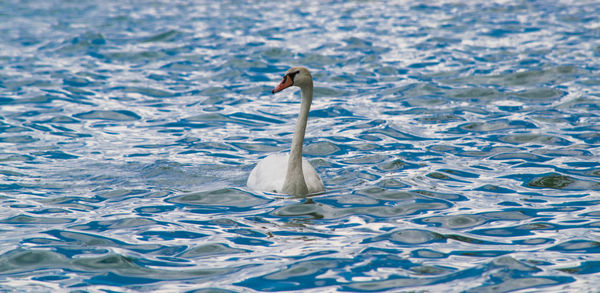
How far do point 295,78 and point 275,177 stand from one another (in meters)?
1.15

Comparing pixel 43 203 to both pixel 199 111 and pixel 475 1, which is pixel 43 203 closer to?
pixel 199 111

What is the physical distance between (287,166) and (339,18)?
52.5 ft

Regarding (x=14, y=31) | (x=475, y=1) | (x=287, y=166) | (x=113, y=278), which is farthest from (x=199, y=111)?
(x=475, y=1)

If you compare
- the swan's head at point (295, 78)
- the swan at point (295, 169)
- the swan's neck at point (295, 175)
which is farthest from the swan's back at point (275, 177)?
the swan's head at point (295, 78)

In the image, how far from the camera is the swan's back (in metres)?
9.09

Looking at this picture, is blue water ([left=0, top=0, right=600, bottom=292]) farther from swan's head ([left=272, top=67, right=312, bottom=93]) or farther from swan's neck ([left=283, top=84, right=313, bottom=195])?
swan's head ([left=272, top=67, right=312, bottom=93])

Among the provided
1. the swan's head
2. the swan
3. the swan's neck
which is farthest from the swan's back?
the swan's head

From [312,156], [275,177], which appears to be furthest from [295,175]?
[312,156]

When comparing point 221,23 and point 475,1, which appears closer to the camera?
point 221,23

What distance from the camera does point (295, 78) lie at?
8.95 meters

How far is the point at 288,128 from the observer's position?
1290 cm

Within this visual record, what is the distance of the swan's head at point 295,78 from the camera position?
29.1 feet

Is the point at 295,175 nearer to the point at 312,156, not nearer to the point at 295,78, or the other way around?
the point at 295,78

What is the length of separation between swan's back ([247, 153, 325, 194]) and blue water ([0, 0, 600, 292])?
0.53 ft
